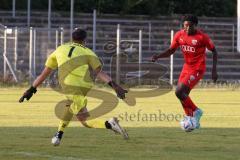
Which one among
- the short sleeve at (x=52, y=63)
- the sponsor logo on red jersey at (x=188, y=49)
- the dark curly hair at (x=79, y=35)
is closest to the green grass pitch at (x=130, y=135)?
the short sleeve at (x=52, y=63)

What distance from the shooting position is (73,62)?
1381cm

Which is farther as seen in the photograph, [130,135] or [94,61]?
[130,135]

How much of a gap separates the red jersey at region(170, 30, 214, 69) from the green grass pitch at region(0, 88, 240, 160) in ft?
4.29

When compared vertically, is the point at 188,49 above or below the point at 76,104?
above

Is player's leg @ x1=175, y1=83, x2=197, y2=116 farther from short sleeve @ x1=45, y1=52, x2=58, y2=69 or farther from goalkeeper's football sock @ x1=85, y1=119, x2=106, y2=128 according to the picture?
short sleeve @ x1=45, y1=52, x2=58, y2=69

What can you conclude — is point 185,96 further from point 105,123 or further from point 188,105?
point 105,123

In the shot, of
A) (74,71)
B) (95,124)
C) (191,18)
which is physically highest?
(191,18)

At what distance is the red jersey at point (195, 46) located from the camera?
55.0ft

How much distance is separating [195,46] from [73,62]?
3.68 metres

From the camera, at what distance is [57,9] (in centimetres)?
4631

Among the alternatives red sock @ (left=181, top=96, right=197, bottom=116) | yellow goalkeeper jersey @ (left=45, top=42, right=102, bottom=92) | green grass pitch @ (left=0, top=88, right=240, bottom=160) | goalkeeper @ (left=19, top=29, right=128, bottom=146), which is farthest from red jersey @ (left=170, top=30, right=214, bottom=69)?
yellow goalkeeper jersey @ (left=45, top=42, right=102, bottom=92)

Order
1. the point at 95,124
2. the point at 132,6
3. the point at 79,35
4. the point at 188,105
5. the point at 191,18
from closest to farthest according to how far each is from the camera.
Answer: the point at 79,35 → the point at 95,124 → the point at 191,18 → the point at 188,105 → the point at 132,6

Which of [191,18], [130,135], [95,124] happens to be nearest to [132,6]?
[191,18]

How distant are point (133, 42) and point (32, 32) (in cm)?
483
